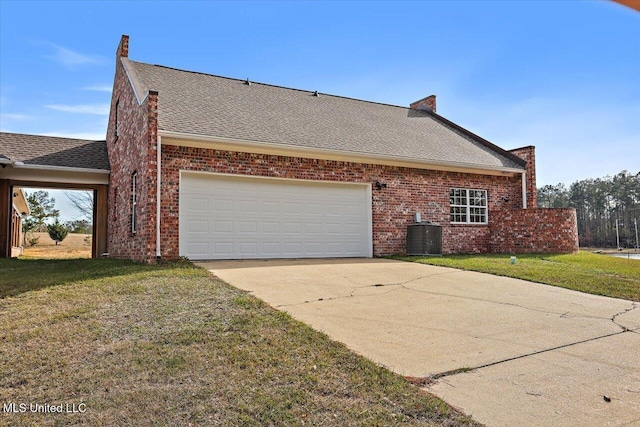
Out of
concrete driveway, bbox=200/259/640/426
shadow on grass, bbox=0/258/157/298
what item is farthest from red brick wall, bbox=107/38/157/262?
concrete driveway, bbox=200/259/640/426

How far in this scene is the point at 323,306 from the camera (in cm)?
630

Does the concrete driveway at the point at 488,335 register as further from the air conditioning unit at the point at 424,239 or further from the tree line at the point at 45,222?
the tree line at the point at 45,222

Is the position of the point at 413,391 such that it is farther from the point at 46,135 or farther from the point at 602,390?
the point at 46,135

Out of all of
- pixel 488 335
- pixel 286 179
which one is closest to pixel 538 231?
pixel 286 179

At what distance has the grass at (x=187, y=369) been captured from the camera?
328 centimetres

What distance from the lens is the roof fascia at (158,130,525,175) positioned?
10.9 meters

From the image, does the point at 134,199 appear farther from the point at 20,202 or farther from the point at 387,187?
the point at 20,202

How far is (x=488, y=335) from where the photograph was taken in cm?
530

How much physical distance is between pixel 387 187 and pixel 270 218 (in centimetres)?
386

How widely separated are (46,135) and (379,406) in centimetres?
1651

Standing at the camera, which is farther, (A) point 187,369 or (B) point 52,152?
(B) point 52,152

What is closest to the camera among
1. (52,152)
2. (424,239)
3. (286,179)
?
(286,179)

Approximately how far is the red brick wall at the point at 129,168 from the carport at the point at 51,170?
51 centimetres

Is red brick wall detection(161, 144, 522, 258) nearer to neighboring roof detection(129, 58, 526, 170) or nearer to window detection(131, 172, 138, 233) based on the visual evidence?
neighboring roof detection(129, 58, 526, 170)
